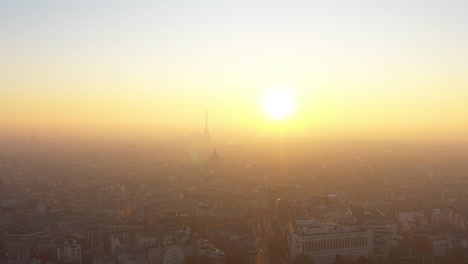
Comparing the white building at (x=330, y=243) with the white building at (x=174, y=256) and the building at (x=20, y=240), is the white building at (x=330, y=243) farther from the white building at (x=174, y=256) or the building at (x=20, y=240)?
the building at (x=20, y=240)

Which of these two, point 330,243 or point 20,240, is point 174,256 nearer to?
point 330,243

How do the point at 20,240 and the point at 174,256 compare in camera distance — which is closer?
the point at 174,256

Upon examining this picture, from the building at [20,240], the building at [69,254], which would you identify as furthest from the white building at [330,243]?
the building at [20,240]

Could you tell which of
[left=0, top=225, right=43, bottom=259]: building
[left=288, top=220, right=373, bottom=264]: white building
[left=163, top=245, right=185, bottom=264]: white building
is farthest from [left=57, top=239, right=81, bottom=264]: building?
[left=288, top=220, right=373, bottom=264]: white building

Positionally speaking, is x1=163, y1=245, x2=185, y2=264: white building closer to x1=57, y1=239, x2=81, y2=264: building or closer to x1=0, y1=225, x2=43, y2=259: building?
x1=57, y1=239, x2=81, y2=264: building

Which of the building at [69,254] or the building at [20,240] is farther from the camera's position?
the building at [20,240]

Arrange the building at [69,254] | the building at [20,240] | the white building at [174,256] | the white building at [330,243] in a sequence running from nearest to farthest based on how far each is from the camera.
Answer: the white building at [174,256] < the building at [69,254] < the white building at [330,243] < the building at [20,240]

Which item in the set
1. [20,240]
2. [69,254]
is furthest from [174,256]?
[20,240]

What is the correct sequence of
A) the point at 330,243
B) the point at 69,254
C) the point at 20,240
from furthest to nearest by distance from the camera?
the point at 20,240
the point at 330,243
the point at 69,254

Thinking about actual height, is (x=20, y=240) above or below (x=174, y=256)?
above
